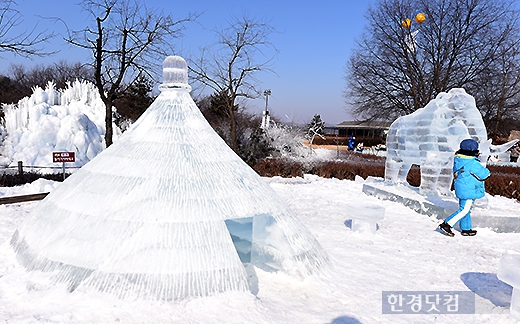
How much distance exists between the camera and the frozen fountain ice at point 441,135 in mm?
7035

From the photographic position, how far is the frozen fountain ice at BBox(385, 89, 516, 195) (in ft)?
23.1

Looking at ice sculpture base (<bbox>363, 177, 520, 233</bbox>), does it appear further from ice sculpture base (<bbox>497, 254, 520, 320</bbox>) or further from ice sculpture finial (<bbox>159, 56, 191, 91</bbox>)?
ice sculpture finial (<bbox>159, 56, 191, 91</bbox>)

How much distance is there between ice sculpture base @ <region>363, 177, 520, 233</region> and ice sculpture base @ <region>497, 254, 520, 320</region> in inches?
130

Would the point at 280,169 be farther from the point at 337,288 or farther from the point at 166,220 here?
the point at 166,220

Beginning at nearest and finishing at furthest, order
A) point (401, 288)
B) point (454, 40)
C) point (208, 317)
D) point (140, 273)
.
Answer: point (208, 317) < point (140, 273) < point (401, 288) < point (454, 40)

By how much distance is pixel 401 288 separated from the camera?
3.89m

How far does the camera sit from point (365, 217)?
5.92 meters

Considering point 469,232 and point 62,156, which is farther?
point 62,156

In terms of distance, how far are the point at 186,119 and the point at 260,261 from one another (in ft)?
6.04

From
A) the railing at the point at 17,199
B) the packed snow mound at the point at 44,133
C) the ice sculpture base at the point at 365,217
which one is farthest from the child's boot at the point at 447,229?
the packed snow mound at the point at 44,133

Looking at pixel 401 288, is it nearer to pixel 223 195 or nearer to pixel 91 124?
pixel 223 195

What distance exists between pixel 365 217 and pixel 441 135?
274 cm

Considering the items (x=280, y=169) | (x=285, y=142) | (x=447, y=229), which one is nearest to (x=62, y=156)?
(x=280, y=169)

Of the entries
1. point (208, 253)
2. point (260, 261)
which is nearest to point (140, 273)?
point (208, 253)
